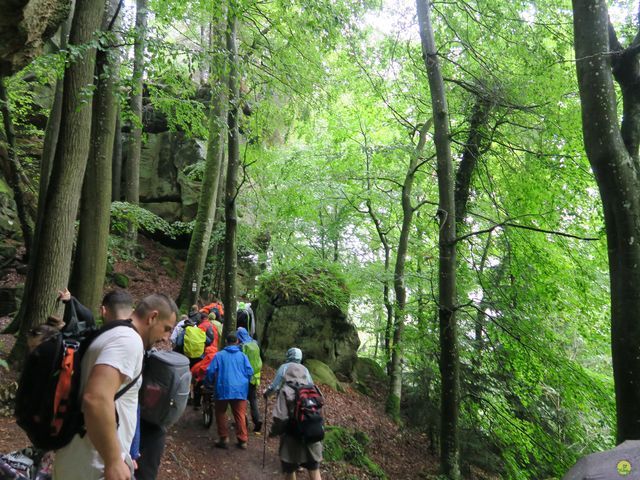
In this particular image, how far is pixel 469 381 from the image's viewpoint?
7660 mm

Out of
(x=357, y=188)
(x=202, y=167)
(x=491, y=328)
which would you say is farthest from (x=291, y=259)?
(x=491, y=328)

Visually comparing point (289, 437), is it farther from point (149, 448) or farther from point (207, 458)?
point (149, 448)

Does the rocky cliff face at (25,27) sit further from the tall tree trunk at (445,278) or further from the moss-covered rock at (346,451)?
the moss-covered rock at (346,451)

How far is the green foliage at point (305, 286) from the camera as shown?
12039 mm

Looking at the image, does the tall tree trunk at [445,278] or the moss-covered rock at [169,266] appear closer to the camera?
the tall tree trunk at [445,278]

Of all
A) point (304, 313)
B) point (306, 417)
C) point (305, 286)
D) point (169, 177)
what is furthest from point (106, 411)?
point (169, 177)

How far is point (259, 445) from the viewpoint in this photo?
7.24 metres

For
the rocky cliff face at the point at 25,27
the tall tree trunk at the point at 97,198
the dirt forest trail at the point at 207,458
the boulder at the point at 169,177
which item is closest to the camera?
the rocky cliff face at the point at 25,27

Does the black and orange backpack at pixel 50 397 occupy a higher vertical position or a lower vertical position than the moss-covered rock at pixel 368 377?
higher

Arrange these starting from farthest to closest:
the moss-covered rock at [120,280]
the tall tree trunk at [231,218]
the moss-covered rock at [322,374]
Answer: the moss-covered rock at [120,280] → the moss-covered rock at [322,374] → the tall tree trunk at [231,218]

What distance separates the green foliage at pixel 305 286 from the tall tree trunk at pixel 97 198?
19.2 feet

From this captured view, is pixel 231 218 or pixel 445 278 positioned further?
pixel 231 218

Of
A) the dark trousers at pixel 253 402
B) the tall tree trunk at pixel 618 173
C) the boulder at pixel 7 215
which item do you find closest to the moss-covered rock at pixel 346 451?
the dark trousers at pixel 253 402

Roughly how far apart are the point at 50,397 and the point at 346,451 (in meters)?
7.23
